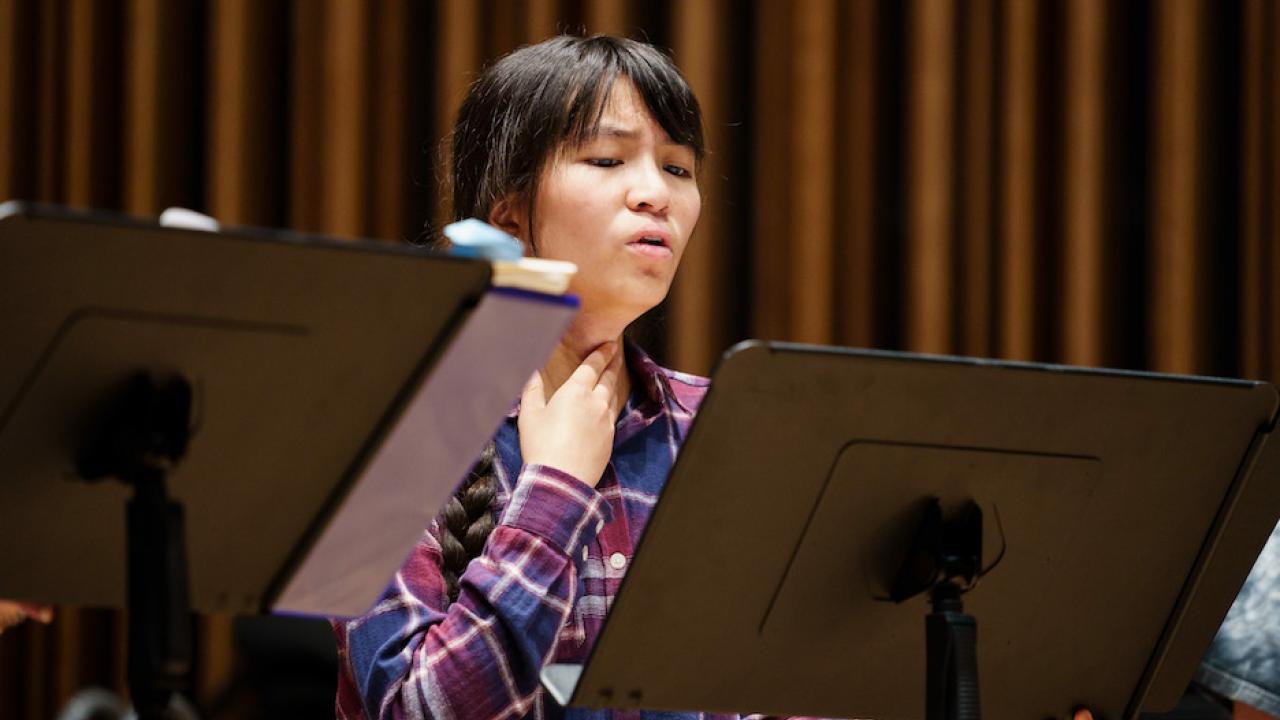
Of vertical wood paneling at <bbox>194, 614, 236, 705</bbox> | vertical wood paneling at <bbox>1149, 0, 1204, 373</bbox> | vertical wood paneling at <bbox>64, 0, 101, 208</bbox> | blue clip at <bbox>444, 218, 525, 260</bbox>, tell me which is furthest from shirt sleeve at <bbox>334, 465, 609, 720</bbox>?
vertical wood paneling at <bbox>1149, 0, 1204, 373</bbox>

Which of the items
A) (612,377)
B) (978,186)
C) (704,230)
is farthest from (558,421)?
(978,186)

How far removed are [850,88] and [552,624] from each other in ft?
5.19

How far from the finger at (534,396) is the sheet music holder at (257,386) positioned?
36 centimetres

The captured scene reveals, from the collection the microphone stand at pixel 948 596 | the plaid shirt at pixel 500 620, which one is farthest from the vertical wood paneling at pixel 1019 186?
the microphone stand at pixel 948 596

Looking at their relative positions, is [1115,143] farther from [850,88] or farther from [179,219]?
[179,219]

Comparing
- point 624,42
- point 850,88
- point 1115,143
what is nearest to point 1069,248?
point 1115,143

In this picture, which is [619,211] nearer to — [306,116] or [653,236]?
[653,236]

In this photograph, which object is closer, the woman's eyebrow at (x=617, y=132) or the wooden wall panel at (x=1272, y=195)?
the woman's eyebrow at (x=617, y=132)

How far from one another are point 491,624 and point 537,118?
53 centimetres

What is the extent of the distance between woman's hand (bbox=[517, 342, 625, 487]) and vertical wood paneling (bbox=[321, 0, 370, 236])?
3.85 feet

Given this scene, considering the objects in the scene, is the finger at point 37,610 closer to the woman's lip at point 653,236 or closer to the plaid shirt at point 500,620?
the plaid shirt at point 500,620

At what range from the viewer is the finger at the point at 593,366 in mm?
1517

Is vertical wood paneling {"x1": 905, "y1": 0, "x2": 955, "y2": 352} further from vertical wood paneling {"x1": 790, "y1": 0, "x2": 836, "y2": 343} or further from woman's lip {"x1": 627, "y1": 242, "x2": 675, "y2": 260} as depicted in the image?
woman's lip {"x1": 627, "y1": 242, "x2": 675, "y2": 260}

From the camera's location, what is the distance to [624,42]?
1648mm
